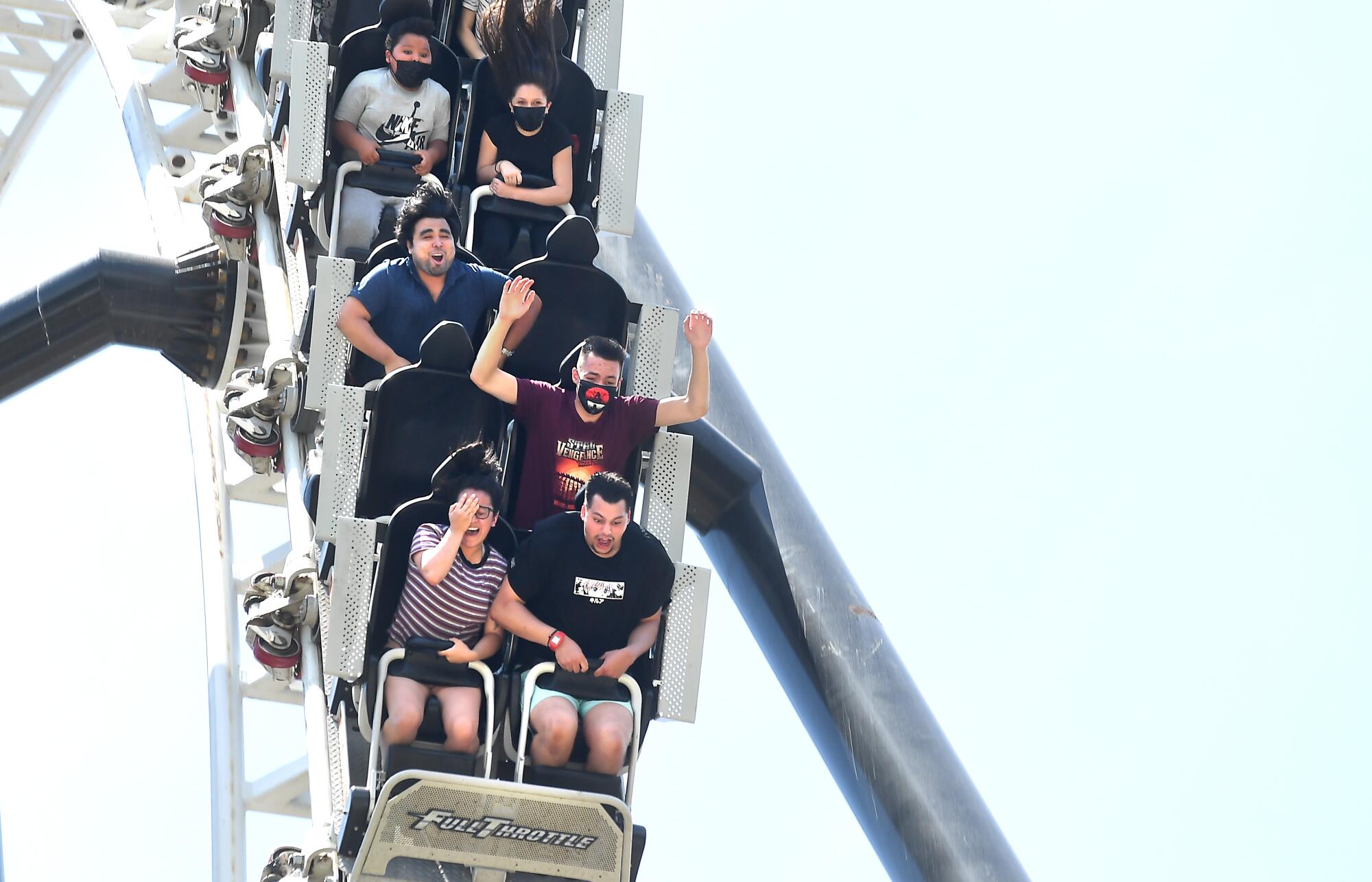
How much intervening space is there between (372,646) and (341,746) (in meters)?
0.84

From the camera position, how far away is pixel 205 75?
10562 mm

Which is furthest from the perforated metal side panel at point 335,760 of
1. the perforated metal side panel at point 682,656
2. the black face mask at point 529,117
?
the black face mask at point 529,117

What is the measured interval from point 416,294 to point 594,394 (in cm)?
79

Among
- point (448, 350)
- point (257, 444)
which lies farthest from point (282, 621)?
point (448, 350)

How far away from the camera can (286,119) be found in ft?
27.2

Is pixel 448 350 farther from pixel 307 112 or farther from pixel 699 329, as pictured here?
pixel 307 112

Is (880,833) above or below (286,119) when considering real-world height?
below

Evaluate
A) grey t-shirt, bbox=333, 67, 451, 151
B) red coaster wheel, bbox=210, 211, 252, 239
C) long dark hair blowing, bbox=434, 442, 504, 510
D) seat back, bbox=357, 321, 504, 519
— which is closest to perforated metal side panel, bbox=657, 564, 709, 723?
long dark hair blowing, bbox=434, 442, 504, 510

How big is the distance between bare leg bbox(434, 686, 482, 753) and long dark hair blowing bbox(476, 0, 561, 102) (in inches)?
101

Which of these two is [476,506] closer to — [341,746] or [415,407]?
[415,407]

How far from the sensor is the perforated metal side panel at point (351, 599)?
20.1 feet

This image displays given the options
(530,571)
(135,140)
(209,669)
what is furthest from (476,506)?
(135,140)

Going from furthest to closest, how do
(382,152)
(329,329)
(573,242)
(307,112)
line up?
(382,152) < (307,112) < (573,242) < (329,329)

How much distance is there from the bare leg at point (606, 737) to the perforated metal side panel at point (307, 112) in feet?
8.16
